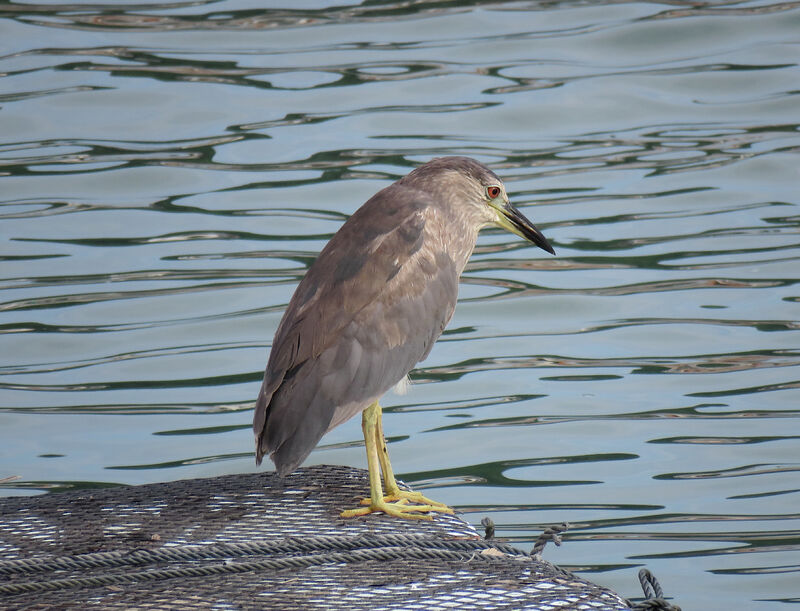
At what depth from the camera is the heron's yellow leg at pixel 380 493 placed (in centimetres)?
460

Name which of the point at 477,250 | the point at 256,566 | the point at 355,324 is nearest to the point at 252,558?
the point at 256,566

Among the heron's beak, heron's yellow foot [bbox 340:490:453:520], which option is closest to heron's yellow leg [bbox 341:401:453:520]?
heron's yellow foot [bbox 340:490:453:520]

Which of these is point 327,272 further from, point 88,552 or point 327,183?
point 327,183

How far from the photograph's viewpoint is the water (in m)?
7.14

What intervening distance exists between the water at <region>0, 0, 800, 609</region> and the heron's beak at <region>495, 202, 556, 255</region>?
152 centimetres

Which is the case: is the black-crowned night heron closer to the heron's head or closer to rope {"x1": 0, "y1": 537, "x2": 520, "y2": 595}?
the heron's head

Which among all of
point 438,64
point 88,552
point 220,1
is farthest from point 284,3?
point 88,552

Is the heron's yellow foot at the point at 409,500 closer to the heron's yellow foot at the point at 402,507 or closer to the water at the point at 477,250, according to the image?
the heron's yellow foot at the point at 402,507

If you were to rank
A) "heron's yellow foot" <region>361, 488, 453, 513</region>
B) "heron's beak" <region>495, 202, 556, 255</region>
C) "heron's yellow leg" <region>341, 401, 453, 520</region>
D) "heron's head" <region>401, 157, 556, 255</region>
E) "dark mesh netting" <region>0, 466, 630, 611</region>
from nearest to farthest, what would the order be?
"dark mesh netting" <region>0, 466, 630, 611</region>, "heron's yellow leg" <region>341, 401, 453, 520</region>, "heron's yellow foot" <region>361, 488, 453, 513</region>, "heron's head" <region>401, 157, 556, 255</region>, "heron's beak" <region>495, 202, 556, 255</region>

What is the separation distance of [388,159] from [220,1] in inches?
157

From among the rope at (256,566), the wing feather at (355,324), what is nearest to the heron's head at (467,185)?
the wing feather at (355,324)

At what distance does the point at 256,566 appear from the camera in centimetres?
409

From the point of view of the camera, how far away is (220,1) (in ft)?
47.2

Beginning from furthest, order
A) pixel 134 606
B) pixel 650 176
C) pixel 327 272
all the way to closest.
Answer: pixel 650 176
pixel 327 272
pixel 134 606
